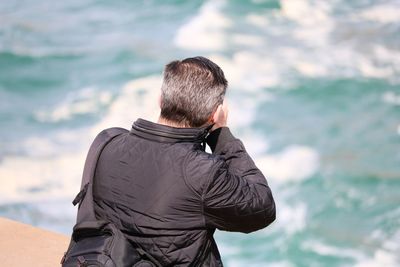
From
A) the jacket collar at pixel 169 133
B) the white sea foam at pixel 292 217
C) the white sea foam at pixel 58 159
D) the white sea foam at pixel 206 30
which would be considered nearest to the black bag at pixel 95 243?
the jacket collar at pixel 169 133

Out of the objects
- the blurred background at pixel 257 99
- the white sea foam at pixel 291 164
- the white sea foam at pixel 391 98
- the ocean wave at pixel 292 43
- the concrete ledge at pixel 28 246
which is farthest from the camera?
the ocean wave at pixel 292 43

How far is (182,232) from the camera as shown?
7.10 ft

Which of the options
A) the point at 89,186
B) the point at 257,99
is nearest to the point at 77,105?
the point at 257,99

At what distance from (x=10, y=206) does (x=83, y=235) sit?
639 centimetres

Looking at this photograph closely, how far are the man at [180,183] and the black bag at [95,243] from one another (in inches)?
1.0

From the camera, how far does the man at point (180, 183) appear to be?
6.98 feet

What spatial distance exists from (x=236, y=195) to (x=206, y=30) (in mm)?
10330

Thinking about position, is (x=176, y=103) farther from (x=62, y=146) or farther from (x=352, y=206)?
(x=62, y=146)

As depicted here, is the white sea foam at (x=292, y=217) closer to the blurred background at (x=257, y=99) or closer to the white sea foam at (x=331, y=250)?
the blurred background at (x=257, y=99)

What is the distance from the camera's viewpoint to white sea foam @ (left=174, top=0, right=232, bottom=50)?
12.0 metres

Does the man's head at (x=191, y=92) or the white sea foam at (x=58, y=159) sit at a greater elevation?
the white sea foam at (x=58, y=159)

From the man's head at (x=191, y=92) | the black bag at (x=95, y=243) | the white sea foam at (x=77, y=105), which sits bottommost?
the black bag at (x=95, y=243)

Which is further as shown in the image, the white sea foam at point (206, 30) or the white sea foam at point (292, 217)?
the white sea foam at point (206, 30)

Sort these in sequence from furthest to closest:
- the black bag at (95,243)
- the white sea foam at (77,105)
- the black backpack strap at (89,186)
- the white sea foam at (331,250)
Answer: the white sea foam at (77,105) → the white sea foam at (331,250) → the black backpack strap at (89,186) → the black bag at (95,243)
